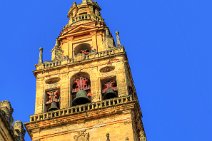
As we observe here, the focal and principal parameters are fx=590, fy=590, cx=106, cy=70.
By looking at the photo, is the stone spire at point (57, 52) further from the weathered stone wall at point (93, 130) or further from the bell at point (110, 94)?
the weathered stone wall at point (93, 130)

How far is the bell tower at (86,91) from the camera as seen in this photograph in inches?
1312

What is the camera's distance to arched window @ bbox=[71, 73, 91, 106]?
3566 cm

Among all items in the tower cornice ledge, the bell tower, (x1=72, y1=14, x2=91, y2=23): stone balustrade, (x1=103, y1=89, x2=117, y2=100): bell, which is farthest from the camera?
(x1=72, y1=14, x2=91, y2=23): stone balustrade

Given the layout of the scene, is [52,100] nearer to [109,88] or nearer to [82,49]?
[109,88]

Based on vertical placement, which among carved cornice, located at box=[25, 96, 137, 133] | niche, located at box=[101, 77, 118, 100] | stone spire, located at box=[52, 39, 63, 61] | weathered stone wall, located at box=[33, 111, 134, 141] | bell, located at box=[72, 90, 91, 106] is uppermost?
stone spire, located at box=[52, 39, 63, 61]

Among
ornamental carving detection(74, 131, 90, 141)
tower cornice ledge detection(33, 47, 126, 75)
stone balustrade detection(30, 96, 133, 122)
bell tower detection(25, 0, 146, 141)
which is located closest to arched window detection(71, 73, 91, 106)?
bell tower detection(25, 0, 146, 141)

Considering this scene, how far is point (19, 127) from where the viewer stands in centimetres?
1780

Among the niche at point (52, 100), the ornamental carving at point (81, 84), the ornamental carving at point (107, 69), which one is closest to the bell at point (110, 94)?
the ornamental carving at point (81, 84)

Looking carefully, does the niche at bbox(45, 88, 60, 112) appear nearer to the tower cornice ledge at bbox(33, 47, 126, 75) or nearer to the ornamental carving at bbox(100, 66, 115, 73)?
the tower cornice ledge at bbox(33, 47, 126, 75)

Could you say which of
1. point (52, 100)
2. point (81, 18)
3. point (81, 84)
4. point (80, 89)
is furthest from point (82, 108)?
point (81, 18)

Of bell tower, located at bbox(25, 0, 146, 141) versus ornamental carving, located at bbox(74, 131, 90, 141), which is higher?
bell tower, located at bbox(25, 0, 146, 141)

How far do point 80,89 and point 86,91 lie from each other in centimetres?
47

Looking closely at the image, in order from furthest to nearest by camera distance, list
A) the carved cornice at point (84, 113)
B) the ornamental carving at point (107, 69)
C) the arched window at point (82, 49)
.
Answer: the arched window at point (82, 49) → the ornamental carving at point (107, 69) → the carved cornice at point (84, 113)

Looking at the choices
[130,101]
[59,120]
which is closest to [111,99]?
[130,101]
